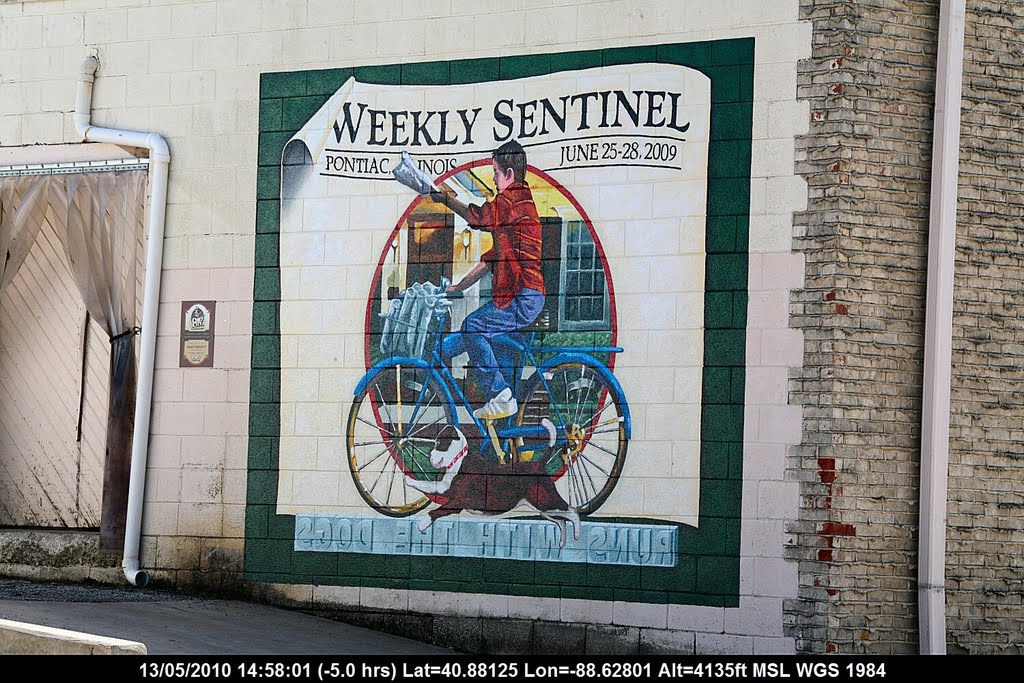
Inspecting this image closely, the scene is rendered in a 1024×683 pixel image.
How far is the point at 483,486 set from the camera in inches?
408

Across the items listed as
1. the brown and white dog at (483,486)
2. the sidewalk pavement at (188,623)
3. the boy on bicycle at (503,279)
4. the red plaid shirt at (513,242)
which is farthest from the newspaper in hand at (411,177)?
the sidewalk pavement at (188,623)

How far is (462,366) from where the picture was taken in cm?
1049

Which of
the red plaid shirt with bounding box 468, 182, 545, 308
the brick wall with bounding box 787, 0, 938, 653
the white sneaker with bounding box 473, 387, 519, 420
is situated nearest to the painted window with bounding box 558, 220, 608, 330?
the red plaid shirt with bounding box 468, 182, 545, 308

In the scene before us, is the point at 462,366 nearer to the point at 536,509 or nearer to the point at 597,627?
the point at 536,509

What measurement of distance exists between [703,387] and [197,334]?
398cm

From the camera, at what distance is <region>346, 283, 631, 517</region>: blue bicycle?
10.1m

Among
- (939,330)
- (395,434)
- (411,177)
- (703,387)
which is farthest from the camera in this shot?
(411,177)

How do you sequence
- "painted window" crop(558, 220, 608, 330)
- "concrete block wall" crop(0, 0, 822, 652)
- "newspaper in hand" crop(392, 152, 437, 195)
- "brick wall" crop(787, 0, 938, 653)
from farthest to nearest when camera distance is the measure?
"newspaper in hand" crop(392, 152, 437, 195)
"painted window" crop(558, 220, 608, 330)
"concrete block wall" crop(0, 0, 822, 652)
"brick wall" crop(787, 0, 938, 653)

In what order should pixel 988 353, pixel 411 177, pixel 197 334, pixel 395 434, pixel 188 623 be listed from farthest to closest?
pixel 197 334, pixel 411 177, pixel 395 434, pixel 188 623, pixel 988 353

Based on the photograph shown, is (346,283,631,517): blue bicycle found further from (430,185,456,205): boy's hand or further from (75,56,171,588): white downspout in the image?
(75,56,171,588): white downspout

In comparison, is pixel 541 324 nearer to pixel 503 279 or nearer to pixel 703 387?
pixel 503 279

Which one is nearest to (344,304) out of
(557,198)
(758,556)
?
(557,198)

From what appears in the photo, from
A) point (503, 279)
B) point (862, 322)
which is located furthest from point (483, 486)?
point (862, 322)

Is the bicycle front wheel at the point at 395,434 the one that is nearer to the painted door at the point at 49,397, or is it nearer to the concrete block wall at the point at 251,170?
the concrete block wall at the point at 251,170
